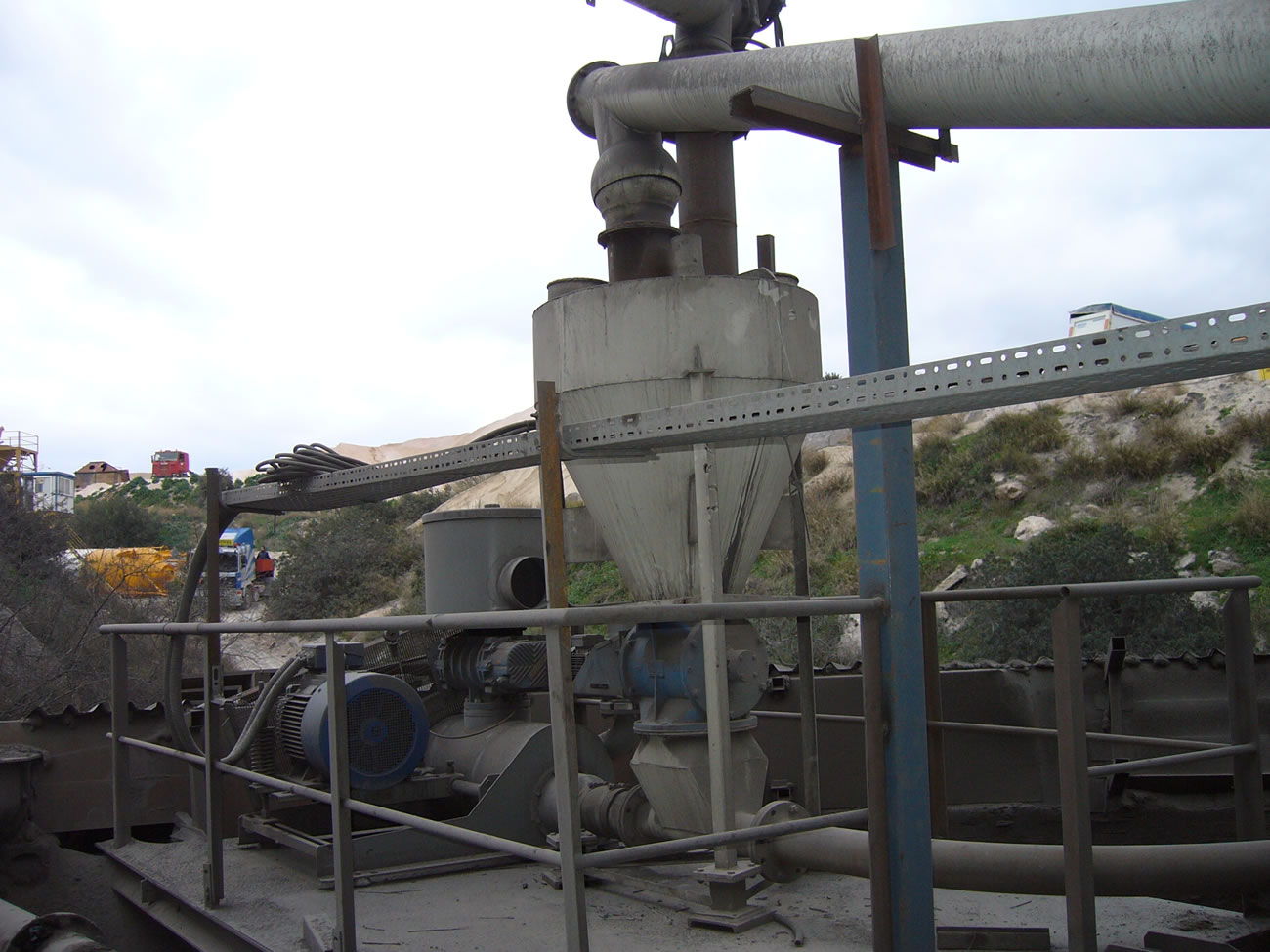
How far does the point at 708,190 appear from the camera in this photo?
5723 millimetres

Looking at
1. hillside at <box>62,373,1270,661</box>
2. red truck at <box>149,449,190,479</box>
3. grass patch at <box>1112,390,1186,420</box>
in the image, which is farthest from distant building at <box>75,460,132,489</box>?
grass patch at <box>1112,390,1186,420</box>

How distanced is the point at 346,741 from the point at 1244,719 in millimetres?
3426

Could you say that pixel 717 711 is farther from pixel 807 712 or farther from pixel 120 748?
pixel 120 748

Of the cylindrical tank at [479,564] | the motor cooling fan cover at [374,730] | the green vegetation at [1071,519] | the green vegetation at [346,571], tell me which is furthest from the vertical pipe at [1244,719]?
the green vegetation at [346,571]

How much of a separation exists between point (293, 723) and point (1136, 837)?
17.2 feet

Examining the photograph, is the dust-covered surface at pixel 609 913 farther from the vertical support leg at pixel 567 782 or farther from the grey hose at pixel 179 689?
the vertical support leg at pixel 567 782

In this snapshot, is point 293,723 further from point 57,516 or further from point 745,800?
point 57,516

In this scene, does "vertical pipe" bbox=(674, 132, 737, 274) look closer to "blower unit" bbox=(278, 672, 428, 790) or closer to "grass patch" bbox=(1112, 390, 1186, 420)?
"blower unit" bbox=(278, 672, 428, 790)

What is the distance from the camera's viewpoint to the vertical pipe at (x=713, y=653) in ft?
14.7

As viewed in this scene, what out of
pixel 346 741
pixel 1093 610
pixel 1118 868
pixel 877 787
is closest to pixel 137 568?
pixel 1093 610

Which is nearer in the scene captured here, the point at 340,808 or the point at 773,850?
the point at 340,808

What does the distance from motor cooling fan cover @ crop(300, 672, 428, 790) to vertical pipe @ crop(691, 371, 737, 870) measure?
170cm

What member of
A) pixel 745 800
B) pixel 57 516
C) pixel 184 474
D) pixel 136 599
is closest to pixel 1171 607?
pixel 745 800

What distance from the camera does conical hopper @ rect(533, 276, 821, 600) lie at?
5.05 m
